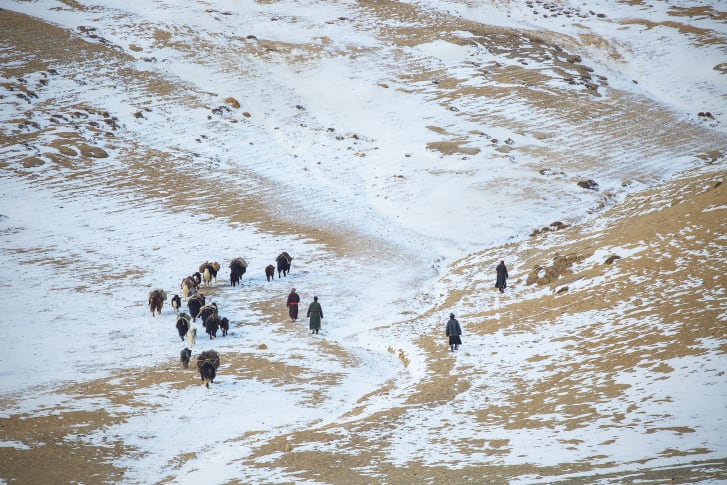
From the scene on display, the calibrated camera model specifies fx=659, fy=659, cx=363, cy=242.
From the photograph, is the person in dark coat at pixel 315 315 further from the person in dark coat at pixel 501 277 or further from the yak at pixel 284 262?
the person in dark coat at pixel 501 277

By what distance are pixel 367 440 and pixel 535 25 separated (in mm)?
75695

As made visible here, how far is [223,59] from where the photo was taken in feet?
230

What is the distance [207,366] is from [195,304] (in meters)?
7.64

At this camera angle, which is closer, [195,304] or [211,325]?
[211,325]

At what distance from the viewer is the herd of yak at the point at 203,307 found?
67.0 feet

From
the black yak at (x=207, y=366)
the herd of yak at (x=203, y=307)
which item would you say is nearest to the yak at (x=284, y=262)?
the herd of yak at (x=203, y=307)

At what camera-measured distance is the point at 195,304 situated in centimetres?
2720

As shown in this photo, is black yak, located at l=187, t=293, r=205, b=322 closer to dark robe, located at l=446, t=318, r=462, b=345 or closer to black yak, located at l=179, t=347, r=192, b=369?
black yak, located at l=179, t=347, r=192, b=369

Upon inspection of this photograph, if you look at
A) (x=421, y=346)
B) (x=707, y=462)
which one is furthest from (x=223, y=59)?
(x=707, y=462)

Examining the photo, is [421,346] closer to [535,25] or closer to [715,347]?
[715,347]

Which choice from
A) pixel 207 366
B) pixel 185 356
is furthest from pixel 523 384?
pixel 185 356

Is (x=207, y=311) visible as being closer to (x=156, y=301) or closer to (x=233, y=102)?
(x=156, y=301)

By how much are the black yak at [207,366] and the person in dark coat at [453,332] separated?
786 centimetres

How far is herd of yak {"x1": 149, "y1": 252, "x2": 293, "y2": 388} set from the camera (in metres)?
20.4
